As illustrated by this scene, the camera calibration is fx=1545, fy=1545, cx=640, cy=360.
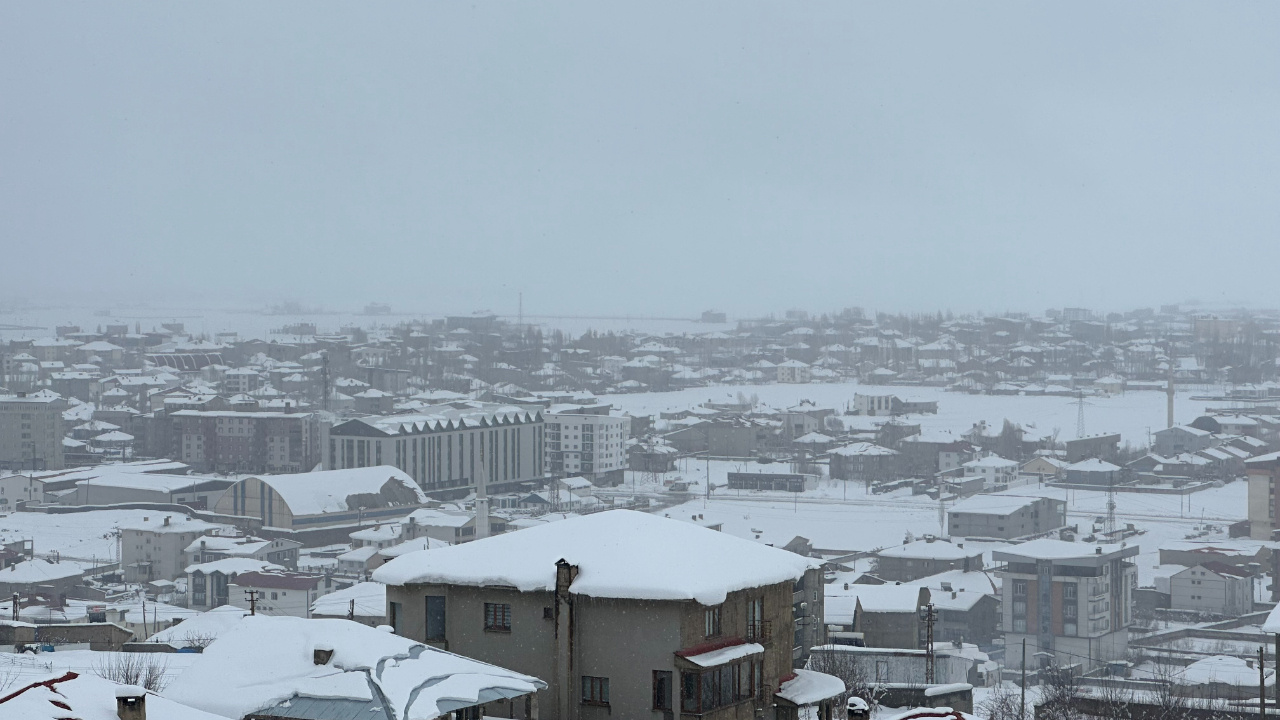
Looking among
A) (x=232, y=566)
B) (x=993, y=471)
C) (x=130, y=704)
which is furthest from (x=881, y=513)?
(x=130, y=704)

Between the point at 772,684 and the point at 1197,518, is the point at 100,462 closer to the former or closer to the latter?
the point at 1197,518

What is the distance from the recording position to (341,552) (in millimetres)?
15531

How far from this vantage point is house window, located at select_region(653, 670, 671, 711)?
3303mm

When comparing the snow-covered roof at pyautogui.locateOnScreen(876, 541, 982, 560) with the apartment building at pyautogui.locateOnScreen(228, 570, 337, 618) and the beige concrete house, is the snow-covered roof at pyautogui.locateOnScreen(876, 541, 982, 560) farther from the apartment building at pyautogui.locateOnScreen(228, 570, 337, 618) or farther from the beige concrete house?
the beige concrete house

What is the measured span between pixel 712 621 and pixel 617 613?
0.21m

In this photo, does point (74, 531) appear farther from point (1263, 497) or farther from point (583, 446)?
point (1263, 497)

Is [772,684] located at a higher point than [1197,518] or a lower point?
higher

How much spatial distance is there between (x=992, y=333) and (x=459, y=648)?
51904mm

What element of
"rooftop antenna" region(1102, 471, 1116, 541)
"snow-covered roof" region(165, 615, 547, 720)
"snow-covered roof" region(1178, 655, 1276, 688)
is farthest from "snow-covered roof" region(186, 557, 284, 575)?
"snow-covered roof" region(165, 615, 547, 720)

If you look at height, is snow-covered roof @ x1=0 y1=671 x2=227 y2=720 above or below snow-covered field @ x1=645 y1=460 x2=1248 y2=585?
above

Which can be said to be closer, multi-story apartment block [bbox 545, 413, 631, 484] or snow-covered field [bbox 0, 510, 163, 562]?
snow-covered field [bbox 0, 510, 163, 562]

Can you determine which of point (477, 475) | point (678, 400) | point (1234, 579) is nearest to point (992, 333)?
point (678, 400)

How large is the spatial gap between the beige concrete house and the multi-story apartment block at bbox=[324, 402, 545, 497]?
60.5 ft

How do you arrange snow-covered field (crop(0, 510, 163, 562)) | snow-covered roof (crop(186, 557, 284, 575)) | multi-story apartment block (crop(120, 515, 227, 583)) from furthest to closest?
snow-covered field (crop(0, 510, 163, 562)), multi-story apartment block (crop(120, 515, 227, 583)), snow-covered roof (crop(186, 557, 284, 575))
